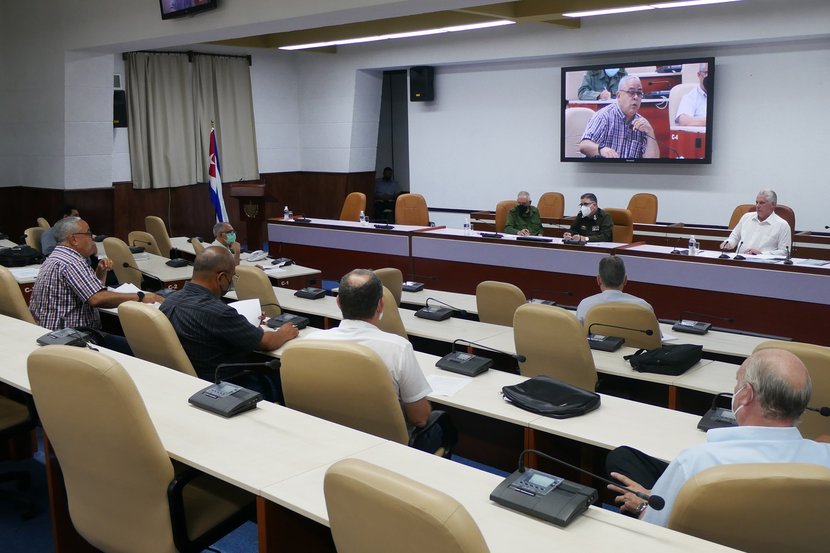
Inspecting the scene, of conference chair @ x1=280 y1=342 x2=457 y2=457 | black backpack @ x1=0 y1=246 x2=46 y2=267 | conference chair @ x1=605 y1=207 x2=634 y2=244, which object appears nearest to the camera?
conference chair @ x1=280 y1=342 x2=457 y2=457

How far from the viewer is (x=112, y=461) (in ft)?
7.55

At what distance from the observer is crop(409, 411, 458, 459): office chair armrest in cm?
293

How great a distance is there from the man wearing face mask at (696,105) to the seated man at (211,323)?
6861 millimetres

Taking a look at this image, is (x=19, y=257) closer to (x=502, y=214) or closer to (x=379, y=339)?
(x=379, y=339)

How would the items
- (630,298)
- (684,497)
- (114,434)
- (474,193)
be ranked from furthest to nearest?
(474,193)
(630,298)
(114,434)
(684,497)

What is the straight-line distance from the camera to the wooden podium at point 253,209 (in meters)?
9.55

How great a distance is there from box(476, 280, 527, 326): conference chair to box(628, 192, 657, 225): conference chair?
4.66 m

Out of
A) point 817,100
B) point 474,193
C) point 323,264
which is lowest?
point 323,264

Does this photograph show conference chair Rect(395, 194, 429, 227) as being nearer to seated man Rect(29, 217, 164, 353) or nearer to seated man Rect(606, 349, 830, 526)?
seated man Rect(29, 217, 164, 353)

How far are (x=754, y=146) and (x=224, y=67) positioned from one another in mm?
7518

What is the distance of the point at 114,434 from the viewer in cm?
225

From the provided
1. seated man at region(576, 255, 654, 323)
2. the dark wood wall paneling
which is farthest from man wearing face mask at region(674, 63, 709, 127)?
seated man at region(576, 255, 654, 323)

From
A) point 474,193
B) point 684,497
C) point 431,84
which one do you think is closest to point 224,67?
point 431,84

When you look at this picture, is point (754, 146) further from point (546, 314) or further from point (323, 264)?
point (546, 314)
